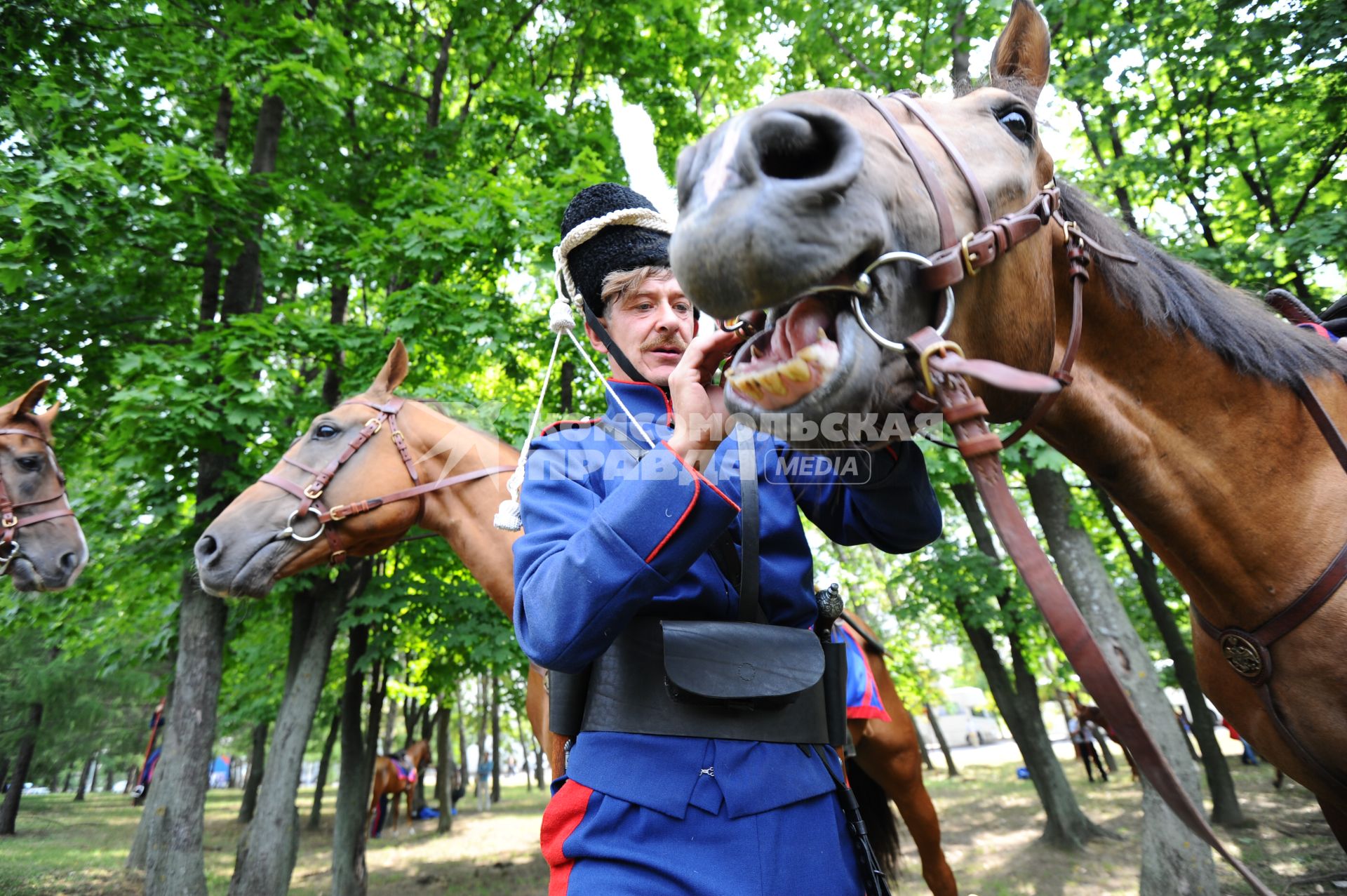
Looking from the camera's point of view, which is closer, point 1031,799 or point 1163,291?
point 1163,291

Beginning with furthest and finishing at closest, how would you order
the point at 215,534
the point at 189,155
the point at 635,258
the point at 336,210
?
the point at 336,210, the point at 189,155, the point at 215,534, the point at 635,258

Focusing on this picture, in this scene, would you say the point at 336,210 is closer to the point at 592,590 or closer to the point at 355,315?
the point at 355,315

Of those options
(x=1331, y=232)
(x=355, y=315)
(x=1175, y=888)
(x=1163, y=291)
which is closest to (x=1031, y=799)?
(x=1175, y=888)

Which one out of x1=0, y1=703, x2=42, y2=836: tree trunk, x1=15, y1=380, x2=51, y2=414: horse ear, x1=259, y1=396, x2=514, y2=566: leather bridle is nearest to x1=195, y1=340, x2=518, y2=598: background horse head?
x1=259, y1=396, x2=514, y2=566: leather bridle

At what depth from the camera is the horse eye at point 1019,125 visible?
5.36 feet

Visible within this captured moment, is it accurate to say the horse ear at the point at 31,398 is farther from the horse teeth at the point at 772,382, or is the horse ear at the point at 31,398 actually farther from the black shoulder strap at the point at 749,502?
the horse teeth at the point at 772,382

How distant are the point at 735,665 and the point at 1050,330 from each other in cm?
98

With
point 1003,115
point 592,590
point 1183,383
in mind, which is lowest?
point 592,590

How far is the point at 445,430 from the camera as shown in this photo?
4.47 metres

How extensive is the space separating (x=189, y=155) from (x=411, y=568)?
15.6ft

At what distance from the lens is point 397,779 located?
813 inches

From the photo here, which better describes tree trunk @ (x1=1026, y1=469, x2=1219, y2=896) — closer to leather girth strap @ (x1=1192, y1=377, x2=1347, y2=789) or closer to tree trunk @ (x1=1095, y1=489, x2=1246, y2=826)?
tree trunk @ (x1=1095, y1=489, x2=1246, y2=826)

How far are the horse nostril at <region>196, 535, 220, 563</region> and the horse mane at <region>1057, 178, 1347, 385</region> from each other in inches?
174

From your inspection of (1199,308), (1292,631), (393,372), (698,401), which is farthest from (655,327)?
(393,372)
